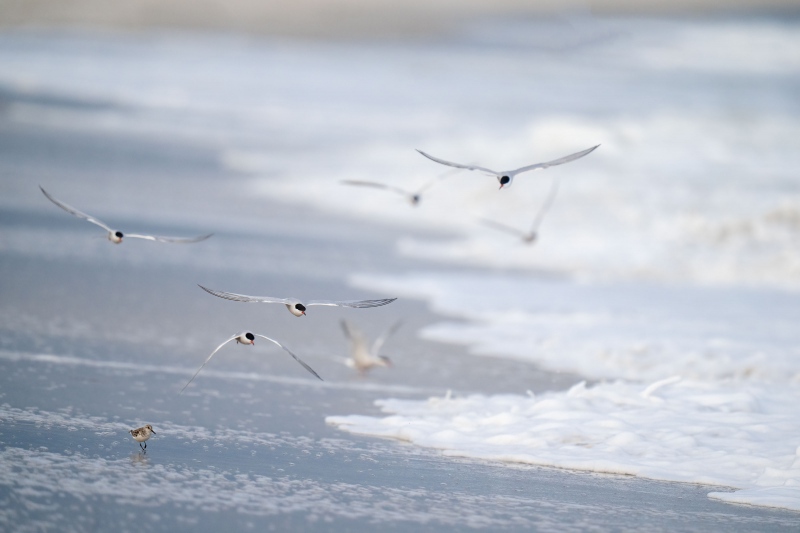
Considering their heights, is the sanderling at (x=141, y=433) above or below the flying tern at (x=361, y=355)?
below

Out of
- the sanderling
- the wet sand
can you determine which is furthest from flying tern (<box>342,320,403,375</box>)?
the sanderling

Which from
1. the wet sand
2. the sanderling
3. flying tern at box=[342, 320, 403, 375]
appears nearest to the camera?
the wet sand

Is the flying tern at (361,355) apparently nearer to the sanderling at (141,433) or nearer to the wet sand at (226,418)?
the wet sand at (226,418)

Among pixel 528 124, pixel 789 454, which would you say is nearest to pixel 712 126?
pixel 528 124

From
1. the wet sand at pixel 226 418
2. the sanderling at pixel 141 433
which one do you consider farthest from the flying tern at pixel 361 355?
the sanderling at pixel 141 433

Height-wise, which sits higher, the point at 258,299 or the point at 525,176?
the point at 525,176

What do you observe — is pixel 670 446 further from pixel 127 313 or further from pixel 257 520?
pixel 127 313

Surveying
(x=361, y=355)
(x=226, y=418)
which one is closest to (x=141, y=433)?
(x=226, y=418)

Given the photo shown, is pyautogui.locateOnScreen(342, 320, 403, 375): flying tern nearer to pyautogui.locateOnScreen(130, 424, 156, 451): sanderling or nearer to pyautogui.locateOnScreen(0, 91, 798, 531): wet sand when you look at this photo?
pyautogui.locateOnScreen(0, 91, 798, 531): wet sand

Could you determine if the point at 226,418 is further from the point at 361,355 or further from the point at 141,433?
the point at 361,355

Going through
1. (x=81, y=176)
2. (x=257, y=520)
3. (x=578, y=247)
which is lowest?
(x=257, y=520)

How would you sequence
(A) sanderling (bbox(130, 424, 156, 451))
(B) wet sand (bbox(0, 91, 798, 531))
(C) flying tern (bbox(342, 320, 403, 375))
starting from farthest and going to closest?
(C) flying tern (bbox(342, 320, 403, 375)), (A) sanderling (bbox(130, 424, 156, 451)), (B) wet sand (bbox(0, 91, 798, 531))
